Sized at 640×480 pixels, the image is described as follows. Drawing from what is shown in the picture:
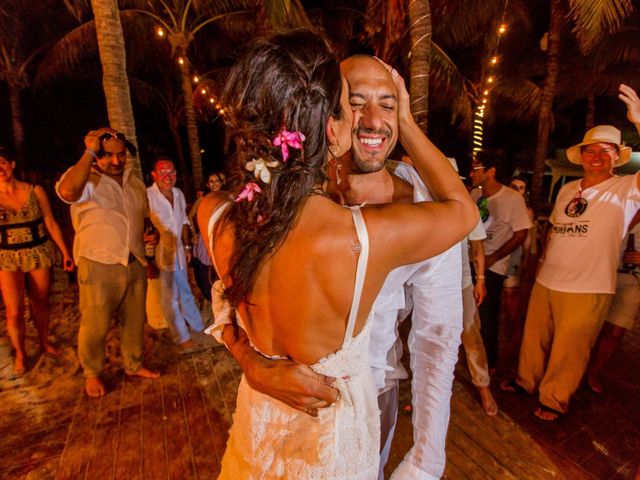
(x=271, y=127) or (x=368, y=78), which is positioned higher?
(x=368, y=78)

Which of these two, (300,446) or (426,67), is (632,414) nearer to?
(300,446)

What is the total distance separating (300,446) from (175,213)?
3857mm

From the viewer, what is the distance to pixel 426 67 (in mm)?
4441

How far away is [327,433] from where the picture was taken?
1.21 metres

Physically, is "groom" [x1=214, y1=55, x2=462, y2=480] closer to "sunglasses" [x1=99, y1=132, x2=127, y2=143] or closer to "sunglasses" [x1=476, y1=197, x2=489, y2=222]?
"sunglasses" [x1=476, y1=197, x2=489, y2=222]

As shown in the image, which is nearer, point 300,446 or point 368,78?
point 300,446

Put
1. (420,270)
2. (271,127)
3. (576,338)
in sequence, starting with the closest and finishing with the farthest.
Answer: (271,127) < (420,270) < (576,338)

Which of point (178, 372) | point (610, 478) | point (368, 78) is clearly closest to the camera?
point (368, 78)

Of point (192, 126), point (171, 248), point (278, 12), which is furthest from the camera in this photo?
point (192, 126)

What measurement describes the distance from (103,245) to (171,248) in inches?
45.0

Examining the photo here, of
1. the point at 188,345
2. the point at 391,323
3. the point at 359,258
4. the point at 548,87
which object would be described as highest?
the point at 548,87

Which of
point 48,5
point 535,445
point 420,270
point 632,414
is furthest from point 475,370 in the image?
point 48,5

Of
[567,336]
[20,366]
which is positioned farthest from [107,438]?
[567,336]

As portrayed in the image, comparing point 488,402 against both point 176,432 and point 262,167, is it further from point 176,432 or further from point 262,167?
point 262,167
